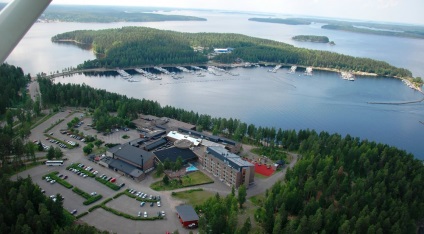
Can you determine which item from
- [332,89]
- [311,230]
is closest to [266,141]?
[311,230]

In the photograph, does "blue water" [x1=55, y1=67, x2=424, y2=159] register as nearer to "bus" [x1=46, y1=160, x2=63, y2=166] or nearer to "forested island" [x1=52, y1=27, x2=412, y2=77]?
"forested island" [x1=52, y1=27, x2=412, y2=77]

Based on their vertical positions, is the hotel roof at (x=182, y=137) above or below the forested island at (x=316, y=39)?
below

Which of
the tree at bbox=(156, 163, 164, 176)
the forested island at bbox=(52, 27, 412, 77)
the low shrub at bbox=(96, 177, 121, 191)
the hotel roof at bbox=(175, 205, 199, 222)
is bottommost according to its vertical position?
the low shrub at bbox=(96, 177, 121, 191)

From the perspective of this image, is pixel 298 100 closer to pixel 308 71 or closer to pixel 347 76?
pixel 308 71

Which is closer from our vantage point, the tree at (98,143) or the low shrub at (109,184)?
the low shrub at (109,184)

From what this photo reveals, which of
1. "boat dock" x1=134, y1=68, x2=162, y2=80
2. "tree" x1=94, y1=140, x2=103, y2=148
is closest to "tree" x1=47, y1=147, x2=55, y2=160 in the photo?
"tree" x1=94, y1=140, x2=103, y2=148

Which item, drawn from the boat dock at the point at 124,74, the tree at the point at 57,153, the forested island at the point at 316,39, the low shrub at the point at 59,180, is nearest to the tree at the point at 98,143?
the tree at the point at 57,153

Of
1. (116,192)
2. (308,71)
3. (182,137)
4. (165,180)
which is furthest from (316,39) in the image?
(116,192)

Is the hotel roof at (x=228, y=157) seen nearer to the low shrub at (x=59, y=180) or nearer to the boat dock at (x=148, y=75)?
the low shrub at (x=59, y=180)
